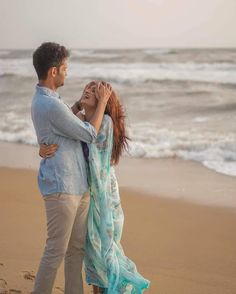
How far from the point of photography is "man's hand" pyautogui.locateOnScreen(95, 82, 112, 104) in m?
2.03

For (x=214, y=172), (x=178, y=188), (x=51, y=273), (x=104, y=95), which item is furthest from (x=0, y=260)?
(x=214, y=172)

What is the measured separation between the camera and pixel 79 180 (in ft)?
6.65

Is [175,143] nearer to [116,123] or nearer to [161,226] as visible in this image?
[161,226]

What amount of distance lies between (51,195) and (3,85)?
10.5 metres

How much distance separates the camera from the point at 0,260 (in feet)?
9.24

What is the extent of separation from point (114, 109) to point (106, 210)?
15.8 inches

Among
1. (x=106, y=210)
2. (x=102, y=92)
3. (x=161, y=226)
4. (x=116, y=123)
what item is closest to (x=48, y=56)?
(x=102, y=92)

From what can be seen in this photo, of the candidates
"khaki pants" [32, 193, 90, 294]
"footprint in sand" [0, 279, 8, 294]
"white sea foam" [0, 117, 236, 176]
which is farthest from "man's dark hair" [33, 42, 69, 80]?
"white sea foam" [0, 117, 236, 176]

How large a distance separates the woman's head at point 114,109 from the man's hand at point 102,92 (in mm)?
26

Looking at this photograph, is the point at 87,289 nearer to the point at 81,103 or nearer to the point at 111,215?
the point at 111,215

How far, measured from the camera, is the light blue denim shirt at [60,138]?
76.1 inches

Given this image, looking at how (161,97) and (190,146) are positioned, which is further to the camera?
(161,97)

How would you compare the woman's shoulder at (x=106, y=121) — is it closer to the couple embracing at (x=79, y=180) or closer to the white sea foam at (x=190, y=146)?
the couple embracing at (x=79, y=180)

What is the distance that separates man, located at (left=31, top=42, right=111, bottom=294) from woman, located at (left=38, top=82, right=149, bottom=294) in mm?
58
